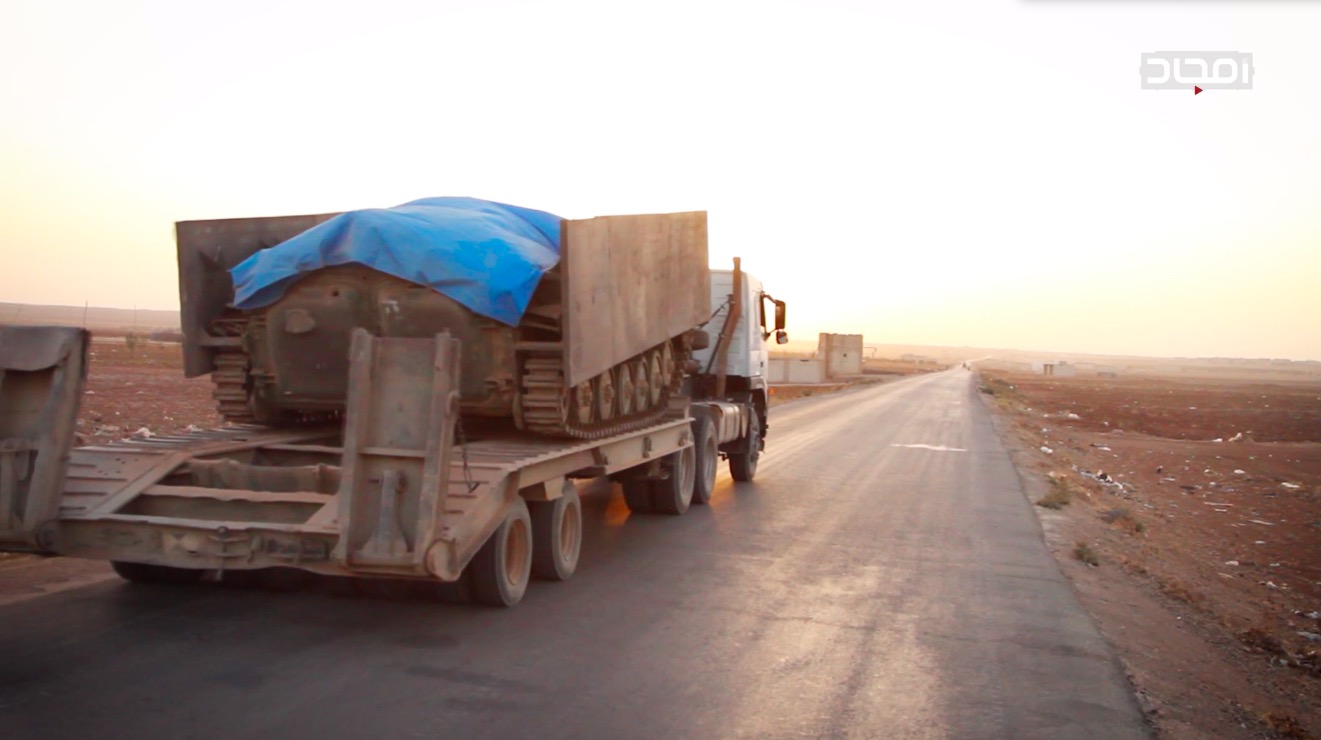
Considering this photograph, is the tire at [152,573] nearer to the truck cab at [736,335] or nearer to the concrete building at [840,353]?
the truck cab at [736,335]

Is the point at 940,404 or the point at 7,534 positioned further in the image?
the point at 940,404

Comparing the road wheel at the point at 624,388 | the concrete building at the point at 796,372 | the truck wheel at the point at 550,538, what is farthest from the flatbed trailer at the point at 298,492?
the concrete building at the point at 796,372

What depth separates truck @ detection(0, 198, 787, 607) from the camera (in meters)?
6.57

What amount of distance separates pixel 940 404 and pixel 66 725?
42.9 metres

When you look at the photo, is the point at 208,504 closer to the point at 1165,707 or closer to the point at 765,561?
the point at 765,561

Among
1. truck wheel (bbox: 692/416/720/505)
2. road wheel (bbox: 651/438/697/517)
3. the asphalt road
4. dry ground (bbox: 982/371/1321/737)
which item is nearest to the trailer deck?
the asphalt road

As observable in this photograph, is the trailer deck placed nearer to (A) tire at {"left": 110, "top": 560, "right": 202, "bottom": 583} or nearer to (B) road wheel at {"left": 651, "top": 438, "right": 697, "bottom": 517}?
(A) tire at {"left": 110, "top": 560, "right": 202, "bottom": 583}

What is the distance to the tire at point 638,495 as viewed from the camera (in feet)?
43.0

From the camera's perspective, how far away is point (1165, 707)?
21.6 ft

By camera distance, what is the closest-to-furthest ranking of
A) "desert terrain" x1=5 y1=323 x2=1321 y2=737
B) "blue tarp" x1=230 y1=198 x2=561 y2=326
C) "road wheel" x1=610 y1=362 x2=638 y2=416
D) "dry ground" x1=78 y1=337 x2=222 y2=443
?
1. "desert terrain" x1=5 y1=323 x2=1321 y2=737
2. "blue tarp" x1=230 y1=198 x2=561 y2=326
3. "road wheel" x1=610 y1=362 x2=638 y2=416
4. "dry ground" x1=78 y1=337 x2=222 y2=443

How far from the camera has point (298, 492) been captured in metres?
7.55

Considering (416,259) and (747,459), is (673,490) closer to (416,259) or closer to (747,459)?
(747,459)

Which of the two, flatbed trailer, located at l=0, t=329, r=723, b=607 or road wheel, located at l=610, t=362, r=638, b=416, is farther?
road wheel, located at l=610, t=362, r=638, b=416

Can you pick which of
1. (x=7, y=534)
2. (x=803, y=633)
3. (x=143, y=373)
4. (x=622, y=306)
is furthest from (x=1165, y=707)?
(x=143, y=373)
